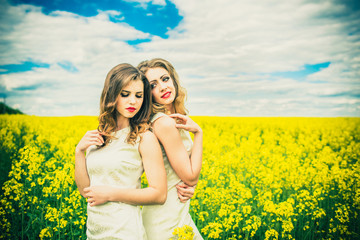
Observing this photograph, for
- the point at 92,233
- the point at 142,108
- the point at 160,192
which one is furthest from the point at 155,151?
the point at 92,233

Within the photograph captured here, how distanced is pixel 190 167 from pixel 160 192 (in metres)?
0.31

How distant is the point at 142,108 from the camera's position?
82.7 inches

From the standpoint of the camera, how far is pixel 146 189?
177 cm

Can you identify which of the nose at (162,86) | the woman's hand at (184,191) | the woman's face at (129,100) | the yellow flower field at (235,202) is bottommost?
the yellow flower field at (235,202)

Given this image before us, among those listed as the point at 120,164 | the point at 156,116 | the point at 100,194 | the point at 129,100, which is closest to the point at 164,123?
the point at 156,116

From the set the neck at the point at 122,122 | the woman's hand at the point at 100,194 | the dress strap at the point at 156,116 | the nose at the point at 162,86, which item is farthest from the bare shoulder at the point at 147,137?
the nose at the point at 162,86

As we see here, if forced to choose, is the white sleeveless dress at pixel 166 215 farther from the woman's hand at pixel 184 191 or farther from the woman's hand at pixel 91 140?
the woman's hand at pixel 91 140

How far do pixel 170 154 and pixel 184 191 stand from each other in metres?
0.36

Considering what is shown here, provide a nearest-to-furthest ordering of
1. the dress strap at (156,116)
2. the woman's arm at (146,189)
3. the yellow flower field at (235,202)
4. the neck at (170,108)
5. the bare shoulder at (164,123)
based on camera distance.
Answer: the woman's arm at (146,189) → the bare shoulder at (164,123) → the dress strap at (156,116) → the neck at (170,108) → the yellow flower field at (235,202)

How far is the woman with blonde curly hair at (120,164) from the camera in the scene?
1.78 metres

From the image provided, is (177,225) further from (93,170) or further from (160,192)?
(93,170)

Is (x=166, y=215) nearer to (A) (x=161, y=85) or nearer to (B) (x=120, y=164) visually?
(B) (x=120, y=164)

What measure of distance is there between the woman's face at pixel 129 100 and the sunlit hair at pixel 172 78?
0.27 m

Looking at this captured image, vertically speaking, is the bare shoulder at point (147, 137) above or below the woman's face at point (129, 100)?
below
